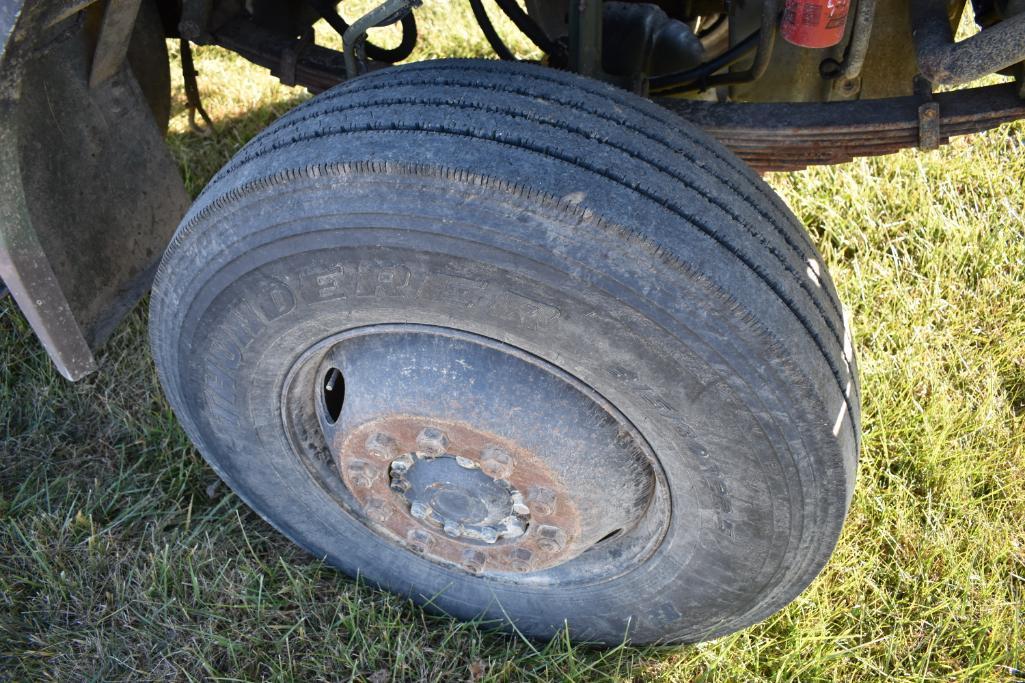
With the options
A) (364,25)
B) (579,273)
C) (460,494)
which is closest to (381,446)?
(460,494)

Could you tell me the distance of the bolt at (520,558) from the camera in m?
1.78

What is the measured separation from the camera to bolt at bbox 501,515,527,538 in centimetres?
174

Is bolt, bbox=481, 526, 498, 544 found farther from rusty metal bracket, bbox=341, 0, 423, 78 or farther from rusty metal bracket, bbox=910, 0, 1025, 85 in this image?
rusty metal bracket, bbox=910, 0, 1025, 85

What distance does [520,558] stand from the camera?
5.90 feet

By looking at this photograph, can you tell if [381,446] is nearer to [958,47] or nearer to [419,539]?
[419,539]

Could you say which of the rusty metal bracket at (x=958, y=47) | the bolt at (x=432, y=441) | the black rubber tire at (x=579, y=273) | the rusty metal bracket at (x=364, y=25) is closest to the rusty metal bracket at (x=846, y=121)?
the rusty metal bracket at (x=958, y=47)

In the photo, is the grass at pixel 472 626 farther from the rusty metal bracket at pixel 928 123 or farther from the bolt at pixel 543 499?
the rusty metal bracket at pixel 928 123

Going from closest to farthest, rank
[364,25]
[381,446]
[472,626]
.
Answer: [364,25] → [381,446] → [472,626]

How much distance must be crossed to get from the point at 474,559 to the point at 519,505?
239 mm

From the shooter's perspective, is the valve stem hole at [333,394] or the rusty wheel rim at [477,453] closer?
the rusty wheel rim at [477,453]

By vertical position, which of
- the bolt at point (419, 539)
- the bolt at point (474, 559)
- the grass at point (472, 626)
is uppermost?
the bolt at point (419, 539)

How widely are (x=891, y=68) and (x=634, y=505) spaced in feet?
3.95

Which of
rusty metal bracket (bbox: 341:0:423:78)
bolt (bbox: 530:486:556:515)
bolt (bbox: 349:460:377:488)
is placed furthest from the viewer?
bolt (bbox: 349:460:377:488)

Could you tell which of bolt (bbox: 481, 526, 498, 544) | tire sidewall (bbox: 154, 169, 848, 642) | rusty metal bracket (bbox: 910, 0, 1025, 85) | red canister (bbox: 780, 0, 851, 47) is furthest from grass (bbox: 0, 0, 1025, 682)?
red canister (bbox: 780, 0, 851, 47)
